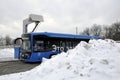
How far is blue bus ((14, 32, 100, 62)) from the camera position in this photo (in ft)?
58.4

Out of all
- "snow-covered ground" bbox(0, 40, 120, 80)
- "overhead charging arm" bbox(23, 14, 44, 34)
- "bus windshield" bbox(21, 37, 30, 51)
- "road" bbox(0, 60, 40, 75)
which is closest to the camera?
"snow-covered ground" bbox(0, 40, 120, 80)

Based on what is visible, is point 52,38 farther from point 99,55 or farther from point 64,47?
point 99,55

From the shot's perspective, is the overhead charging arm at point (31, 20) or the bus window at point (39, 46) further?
the overhead charging arm at point (31, 20)

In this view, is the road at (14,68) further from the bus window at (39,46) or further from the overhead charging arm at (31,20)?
the overhead charging arm at (31,20)

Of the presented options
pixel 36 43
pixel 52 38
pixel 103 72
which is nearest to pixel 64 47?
pixel 52 38

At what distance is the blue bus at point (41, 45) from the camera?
58.4ft

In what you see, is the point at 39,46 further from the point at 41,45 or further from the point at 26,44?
the point at 26,44

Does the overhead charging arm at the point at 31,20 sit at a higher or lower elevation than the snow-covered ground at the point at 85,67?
higher

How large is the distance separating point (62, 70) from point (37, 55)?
949cm

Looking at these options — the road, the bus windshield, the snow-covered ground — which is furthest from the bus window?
the snow-covered ground

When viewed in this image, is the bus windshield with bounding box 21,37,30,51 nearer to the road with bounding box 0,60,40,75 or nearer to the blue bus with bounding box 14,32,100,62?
the blue bus with bounding box 14,32,100,62

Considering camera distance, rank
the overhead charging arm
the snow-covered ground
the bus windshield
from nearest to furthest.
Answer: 1. the snow-covered ground
2. the bus windshield
3. the overhead charging arm

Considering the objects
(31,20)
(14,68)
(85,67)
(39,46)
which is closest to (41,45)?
(39,46)

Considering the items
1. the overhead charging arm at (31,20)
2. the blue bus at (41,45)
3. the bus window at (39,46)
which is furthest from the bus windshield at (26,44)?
the overhead charging arm at (31,20)
